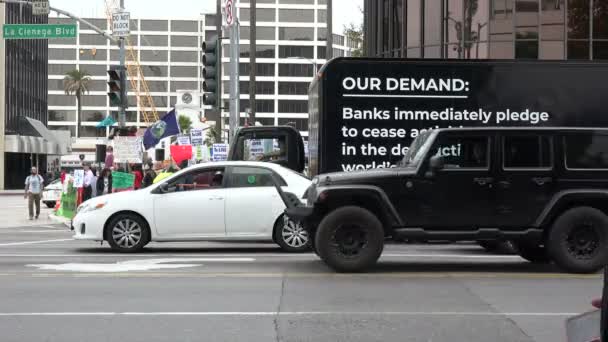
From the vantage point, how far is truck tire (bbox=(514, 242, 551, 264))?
46.2 feet

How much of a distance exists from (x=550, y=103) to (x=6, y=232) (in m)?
14.0

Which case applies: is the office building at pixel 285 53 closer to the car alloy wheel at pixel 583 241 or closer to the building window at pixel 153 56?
the building window at pixel 153 56

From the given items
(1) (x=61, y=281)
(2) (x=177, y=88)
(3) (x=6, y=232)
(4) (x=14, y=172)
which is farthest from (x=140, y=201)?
(2) (x=177, y=88)

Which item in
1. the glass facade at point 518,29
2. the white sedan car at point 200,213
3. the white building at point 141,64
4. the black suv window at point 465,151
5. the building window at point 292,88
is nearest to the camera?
the black suv window at point 465,151

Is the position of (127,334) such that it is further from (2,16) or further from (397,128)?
(2,16)

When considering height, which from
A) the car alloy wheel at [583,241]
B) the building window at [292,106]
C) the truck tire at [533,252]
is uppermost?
the building window at [292,106]

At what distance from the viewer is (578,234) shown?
12422 millimetres

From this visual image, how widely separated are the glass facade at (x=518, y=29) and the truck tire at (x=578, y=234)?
65.4ft

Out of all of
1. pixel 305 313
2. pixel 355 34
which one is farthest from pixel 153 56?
pixel 305 313

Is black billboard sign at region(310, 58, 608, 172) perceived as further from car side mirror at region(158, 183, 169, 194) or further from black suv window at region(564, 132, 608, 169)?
black suv window at region(564, 132, 608, 169)

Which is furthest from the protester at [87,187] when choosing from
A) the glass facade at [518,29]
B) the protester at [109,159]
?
the glass facade at [518,29]

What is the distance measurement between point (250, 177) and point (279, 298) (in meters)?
5.73

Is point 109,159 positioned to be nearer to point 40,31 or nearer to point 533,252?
point 40,31

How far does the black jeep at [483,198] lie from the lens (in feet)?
40.5
